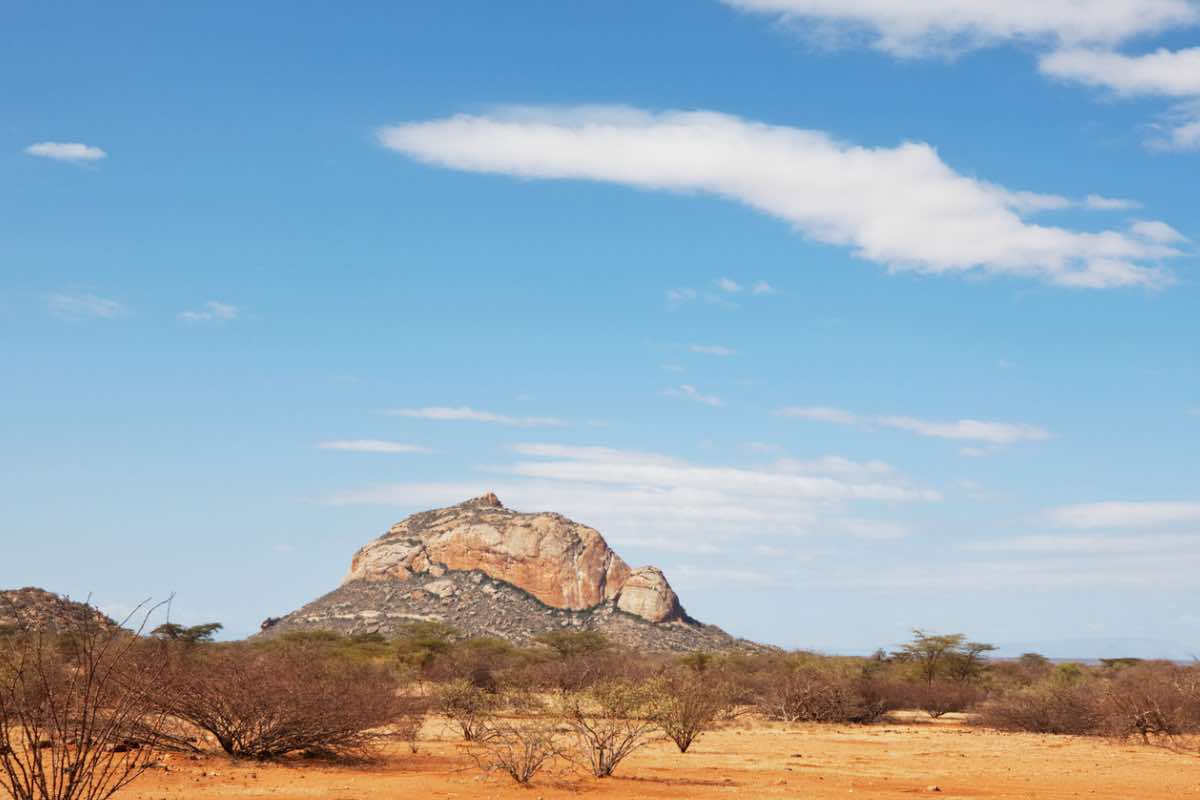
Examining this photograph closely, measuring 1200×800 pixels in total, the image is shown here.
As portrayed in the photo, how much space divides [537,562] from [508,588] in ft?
12.9

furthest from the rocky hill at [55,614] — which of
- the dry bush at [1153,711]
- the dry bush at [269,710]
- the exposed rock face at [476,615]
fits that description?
the exposed rock face at [476,615]

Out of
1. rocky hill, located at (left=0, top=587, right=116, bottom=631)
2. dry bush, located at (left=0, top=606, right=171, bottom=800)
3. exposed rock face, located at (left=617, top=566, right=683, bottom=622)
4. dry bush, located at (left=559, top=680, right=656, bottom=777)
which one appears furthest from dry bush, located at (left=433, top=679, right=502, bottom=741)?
exposed rock face, located at (left=617, top=566, right=683, bottom=622)

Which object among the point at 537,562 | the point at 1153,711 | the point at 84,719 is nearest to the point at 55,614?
the point at 84,719

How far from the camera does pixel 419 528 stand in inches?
4742

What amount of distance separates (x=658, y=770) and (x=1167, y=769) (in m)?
10.7

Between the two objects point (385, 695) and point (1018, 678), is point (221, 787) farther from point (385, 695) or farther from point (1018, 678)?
point (1018, 678)

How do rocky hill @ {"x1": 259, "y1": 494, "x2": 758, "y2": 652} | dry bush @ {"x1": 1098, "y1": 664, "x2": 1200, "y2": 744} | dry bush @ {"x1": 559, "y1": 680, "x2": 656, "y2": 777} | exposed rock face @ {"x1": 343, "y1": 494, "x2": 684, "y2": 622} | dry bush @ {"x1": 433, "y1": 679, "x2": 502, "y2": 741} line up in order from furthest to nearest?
exposed rock face @ {"x1": 343, "y1": 494, "x2": 684, "y2": 622}
rocky hill @ {"x1": 259, "y1": 494, "x2": 758, "y2": 652}
dry bush @ {"x1": 1098, "y1": 664, "x2": 1200, "y2": 744}
dry bush @ {"x1": 433, "y1": 679, "x2": 502, "y2": 741}
dry bush @ {"x1": 559, "y1": 680, "x2": 656, "y2": 777}

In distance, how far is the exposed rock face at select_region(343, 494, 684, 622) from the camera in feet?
357

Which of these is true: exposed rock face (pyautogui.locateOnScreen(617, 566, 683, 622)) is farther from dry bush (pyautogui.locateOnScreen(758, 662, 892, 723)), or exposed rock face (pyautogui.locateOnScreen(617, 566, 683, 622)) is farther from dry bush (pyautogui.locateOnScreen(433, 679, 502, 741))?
dry bush (pyautogui.locateOnScreen(433, 679, 502, 741))

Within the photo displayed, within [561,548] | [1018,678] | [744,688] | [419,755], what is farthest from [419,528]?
[419,755]

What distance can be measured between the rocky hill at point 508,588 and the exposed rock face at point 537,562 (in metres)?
0.10

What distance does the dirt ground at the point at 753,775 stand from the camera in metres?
17.1

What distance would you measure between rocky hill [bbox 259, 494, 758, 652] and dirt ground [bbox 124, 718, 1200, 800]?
2838 inches

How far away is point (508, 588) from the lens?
10844cm
